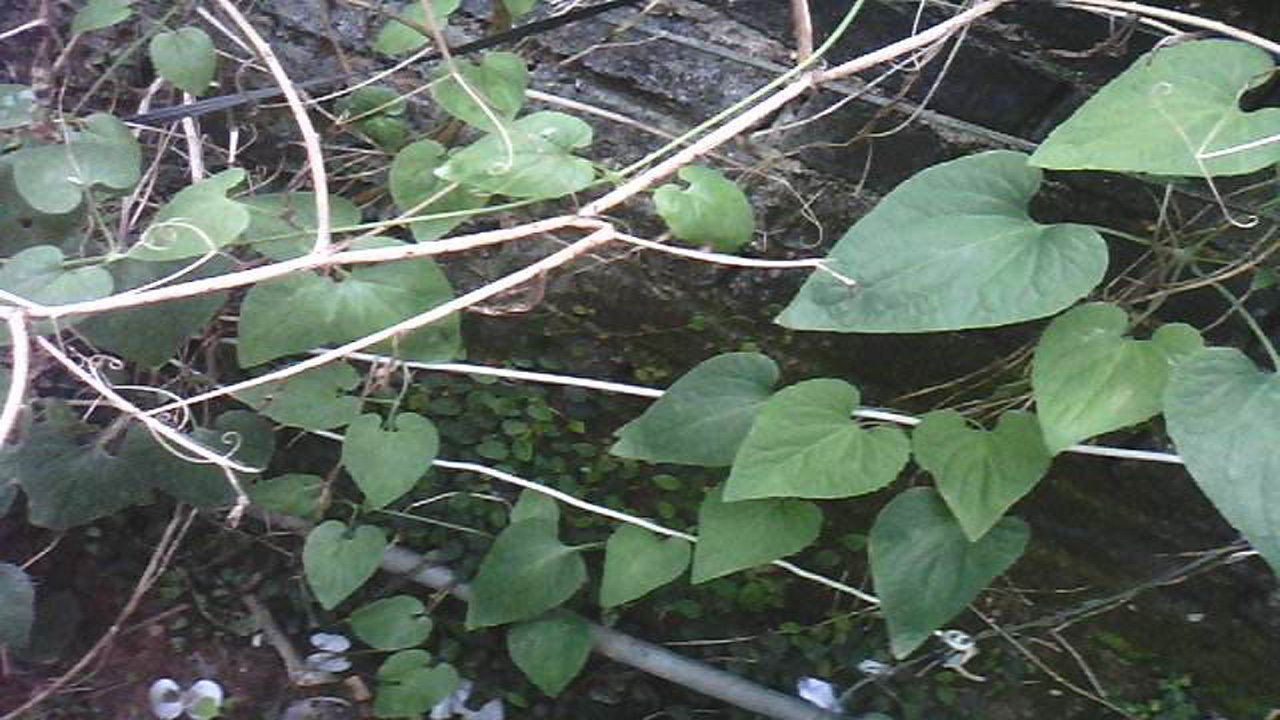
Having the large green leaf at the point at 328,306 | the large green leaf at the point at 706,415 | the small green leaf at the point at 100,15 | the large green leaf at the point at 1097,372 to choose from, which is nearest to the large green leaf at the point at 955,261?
the large green leaf at the point at 1097,372

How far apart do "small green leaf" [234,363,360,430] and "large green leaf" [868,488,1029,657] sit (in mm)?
486

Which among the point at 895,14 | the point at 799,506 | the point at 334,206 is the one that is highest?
the point at 895,14

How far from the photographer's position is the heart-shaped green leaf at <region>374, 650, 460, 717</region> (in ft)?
4.50

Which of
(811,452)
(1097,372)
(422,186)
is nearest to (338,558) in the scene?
(422,186)

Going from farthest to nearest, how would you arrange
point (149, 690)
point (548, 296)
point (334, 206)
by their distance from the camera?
point (548, 296)
point (149, 690)
point (334, 206)

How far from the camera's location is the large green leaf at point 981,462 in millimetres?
1040

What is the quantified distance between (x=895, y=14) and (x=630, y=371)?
1.59 feet

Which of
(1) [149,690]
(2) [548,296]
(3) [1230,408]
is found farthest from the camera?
(2) [548,296]

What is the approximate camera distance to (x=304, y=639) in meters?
1.47

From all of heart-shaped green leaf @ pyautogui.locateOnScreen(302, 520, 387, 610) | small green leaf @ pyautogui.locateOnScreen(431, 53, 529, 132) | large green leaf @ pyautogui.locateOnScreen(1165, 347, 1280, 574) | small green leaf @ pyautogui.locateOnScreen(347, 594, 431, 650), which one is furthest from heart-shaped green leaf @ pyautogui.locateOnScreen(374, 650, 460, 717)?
large green leaf @ pyautogui.locateOnScreen(1165, 347, 1280, 574)

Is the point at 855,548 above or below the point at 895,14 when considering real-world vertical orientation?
below

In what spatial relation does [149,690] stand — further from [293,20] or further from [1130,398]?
[1130,398]

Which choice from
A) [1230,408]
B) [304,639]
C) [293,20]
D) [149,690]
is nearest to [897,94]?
[1230,408]

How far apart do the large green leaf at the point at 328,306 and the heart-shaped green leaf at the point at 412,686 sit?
0.39m
